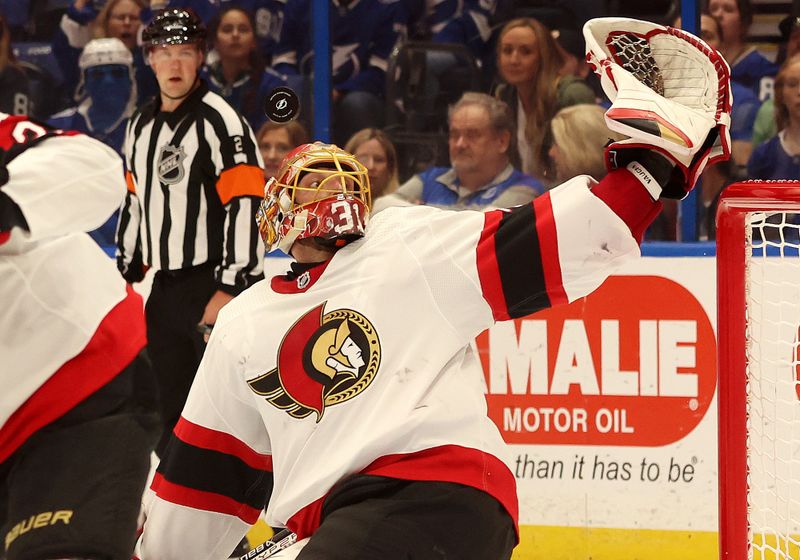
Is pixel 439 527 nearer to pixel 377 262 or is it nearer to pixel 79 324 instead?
pixel 377 262

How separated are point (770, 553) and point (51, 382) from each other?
1716 mm

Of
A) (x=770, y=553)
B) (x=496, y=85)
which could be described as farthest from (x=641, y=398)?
(x=496, y=85)

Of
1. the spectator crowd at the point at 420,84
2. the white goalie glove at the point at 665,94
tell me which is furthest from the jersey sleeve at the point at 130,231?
the white goalie glove at the point at 665,94

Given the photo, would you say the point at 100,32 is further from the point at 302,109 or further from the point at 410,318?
the point at 410,318

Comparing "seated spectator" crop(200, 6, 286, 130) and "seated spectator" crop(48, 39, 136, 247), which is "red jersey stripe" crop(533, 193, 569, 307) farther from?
"seated spectator" crop(48, 39, 136, 247)

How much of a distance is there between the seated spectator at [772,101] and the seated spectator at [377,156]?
1.15 m

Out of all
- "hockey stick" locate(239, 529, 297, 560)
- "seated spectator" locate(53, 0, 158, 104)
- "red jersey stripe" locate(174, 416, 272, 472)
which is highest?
"seated spectator" locate(53, 0, 158, 104)

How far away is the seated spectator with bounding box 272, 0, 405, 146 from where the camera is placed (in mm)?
4258

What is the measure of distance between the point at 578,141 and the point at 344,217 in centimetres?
193

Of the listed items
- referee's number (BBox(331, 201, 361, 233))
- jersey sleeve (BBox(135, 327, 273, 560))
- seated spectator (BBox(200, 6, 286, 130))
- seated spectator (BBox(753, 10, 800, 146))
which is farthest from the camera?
seated spectator (BBox(200, 6, 286, 130))

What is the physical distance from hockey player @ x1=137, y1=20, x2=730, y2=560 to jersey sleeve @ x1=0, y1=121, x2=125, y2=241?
0.95 feet

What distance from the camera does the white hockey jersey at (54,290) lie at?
213cm

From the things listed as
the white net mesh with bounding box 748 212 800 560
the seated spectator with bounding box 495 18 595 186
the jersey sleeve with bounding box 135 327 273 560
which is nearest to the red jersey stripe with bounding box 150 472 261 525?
the jersey sleeve with bounding box 135 327 273 560

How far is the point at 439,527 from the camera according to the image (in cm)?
200
